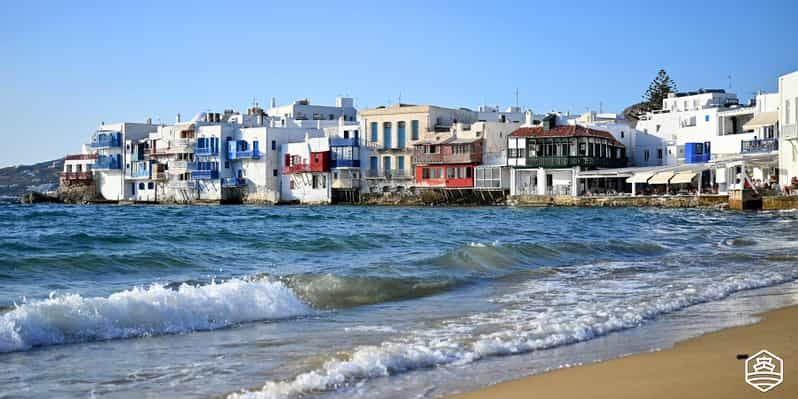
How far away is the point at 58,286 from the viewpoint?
44.0 ft

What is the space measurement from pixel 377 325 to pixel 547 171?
4966 cm

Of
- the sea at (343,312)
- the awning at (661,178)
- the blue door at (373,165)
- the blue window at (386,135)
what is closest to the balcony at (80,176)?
the blue door at (373,165)

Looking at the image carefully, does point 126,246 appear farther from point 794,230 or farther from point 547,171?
point 547,171

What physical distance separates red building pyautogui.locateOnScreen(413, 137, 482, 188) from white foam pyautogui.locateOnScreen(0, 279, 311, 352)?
1947 inches

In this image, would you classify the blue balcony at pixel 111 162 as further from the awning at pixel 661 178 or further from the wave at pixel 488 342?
the wave at pixel 488 342

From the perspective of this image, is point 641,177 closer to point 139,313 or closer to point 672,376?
point 139,313

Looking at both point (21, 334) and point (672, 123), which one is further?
point (672, 123)

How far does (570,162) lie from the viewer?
187 ft

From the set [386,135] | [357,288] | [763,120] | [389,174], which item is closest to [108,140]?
[386,135]

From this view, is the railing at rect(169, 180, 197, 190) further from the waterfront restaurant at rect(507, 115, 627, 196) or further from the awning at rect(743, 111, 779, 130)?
the awning at rect(743, 111, 779, 130)

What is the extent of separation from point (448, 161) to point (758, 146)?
2100 cm

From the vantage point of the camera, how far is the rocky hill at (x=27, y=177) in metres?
132

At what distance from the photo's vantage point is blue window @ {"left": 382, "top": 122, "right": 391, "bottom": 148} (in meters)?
65.6

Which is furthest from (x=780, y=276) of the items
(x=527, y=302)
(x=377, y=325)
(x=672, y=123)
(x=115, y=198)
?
(x=115, y=198)
